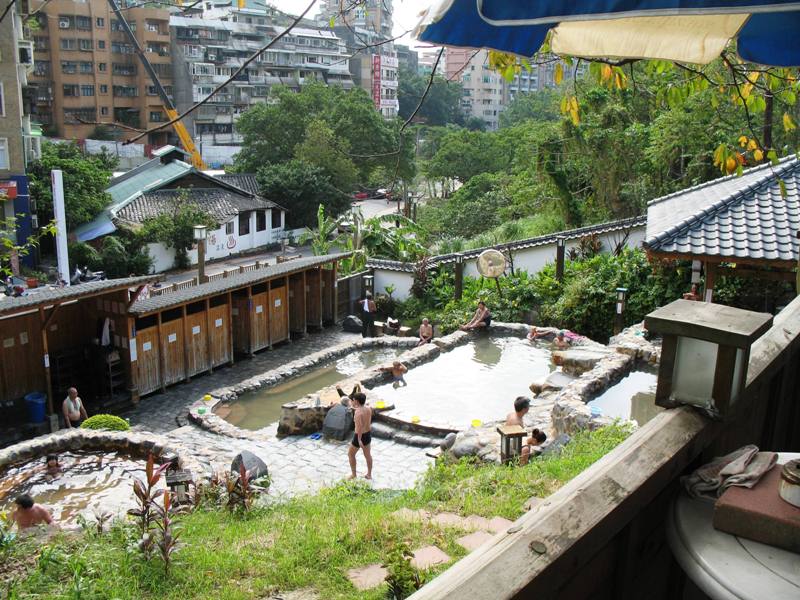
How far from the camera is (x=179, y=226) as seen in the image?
34781mm

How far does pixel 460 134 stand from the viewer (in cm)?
5159

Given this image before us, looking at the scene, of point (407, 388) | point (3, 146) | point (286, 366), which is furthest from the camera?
point (3, 146)

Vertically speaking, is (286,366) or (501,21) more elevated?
(501,21)

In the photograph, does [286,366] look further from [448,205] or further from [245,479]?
[448,205]

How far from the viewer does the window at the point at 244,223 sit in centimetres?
3937

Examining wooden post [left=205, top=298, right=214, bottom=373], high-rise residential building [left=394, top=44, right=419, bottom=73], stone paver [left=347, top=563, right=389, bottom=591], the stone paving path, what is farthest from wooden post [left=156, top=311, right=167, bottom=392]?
high-rise residential building [left=394, top=44, right=419, bottom=73]

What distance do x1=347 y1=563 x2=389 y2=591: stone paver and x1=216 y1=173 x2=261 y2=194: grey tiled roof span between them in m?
36.9

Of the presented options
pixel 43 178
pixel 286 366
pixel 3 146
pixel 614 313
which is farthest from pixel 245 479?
pixel 43 178

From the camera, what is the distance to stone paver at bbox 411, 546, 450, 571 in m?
6.12

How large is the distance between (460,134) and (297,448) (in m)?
41.9

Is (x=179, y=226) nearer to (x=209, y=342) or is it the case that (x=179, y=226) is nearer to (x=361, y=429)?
(x=209, y=342)

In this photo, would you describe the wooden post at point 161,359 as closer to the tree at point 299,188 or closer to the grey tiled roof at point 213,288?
the grey tiled roof at point 213,288

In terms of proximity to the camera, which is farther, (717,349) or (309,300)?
(309,300)

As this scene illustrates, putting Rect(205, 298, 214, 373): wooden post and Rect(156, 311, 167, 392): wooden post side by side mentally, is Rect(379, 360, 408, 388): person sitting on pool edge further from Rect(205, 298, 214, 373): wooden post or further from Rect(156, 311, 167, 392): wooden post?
Rect(156, 311, 167, 392): wooden post
